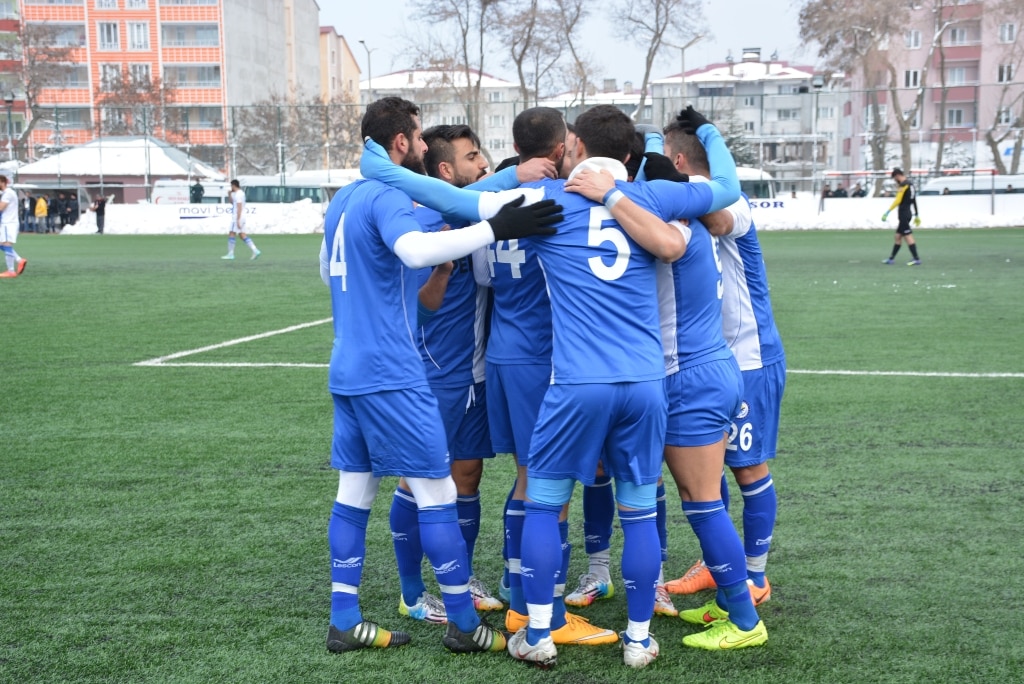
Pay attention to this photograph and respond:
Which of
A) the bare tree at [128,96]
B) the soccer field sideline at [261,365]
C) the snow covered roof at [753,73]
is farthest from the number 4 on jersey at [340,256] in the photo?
the snow covered roof at [753,73]

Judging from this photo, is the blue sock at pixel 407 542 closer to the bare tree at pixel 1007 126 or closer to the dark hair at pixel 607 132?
the dark hair at pixel 607 132

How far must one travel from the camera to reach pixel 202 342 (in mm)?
12297

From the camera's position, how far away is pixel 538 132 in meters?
4.09

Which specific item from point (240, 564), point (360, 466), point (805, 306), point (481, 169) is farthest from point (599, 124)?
point (805, 306)

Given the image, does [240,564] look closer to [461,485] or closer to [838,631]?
[461,485]

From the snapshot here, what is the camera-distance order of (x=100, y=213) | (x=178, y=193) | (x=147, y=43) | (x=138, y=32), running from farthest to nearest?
(x=147, y=43)
(x=138, y=32)
(x=178, y=193)
(x=100, y=213)

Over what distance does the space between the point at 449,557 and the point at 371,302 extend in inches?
39.2

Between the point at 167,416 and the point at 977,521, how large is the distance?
230 inches

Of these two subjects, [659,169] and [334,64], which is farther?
[334,64]

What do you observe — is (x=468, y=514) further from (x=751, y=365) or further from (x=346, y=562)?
(x=751, y=365)

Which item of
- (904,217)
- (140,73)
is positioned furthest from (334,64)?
(904,217)

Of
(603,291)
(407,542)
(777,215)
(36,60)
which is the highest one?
(36,60)

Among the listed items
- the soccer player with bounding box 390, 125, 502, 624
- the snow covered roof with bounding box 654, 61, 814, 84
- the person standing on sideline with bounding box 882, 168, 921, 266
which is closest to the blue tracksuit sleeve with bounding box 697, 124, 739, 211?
the soccer player with bounding box 390, 125, 502, 624

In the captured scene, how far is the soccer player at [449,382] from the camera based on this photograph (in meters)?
4.38
